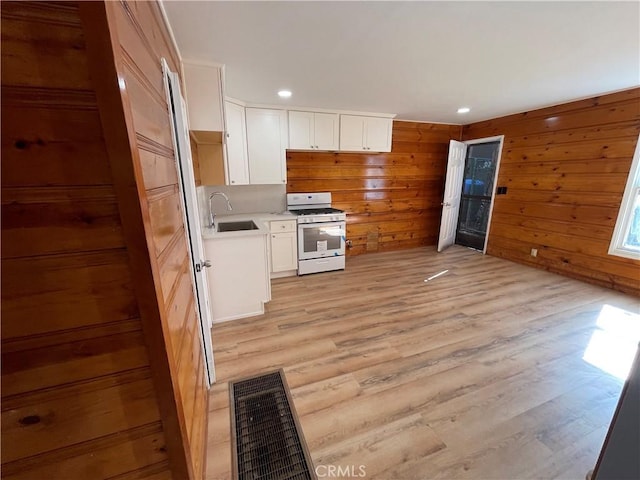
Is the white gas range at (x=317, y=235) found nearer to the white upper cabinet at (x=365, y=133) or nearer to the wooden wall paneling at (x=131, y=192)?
the white upper cabinet at (x=365, y=133)

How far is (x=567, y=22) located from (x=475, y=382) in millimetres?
2484

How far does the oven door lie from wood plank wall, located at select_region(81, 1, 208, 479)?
2469 millimetres

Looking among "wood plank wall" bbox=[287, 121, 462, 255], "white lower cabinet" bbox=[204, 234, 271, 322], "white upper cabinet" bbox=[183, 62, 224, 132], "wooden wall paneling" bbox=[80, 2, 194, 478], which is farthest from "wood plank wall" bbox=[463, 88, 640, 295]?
"wooden wall paneling" bbox=[80, 2, 194, 478]

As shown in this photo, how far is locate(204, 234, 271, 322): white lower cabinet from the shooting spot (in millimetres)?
2557

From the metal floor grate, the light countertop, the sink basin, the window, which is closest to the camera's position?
the metal floor grate

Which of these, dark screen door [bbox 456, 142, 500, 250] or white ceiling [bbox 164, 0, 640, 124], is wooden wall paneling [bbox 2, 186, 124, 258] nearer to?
white ceiling [bbox 164, 0, 640, 124]

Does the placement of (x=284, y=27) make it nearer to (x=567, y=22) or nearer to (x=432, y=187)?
(x=567, y=22)

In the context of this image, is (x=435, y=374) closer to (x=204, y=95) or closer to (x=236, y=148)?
(x=204, y=95)

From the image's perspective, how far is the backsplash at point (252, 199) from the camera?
3.89m

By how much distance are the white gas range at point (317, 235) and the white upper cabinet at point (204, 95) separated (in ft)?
5.67

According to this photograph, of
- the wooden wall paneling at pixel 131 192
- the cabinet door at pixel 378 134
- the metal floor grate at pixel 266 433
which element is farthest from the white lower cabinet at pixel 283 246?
the wooden wall paneling at pixel 131 192

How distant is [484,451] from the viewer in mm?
1437

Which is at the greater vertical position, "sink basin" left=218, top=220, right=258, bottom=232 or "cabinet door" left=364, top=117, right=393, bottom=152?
"cabinet door" left=364, top=117, right=393, bottom=152

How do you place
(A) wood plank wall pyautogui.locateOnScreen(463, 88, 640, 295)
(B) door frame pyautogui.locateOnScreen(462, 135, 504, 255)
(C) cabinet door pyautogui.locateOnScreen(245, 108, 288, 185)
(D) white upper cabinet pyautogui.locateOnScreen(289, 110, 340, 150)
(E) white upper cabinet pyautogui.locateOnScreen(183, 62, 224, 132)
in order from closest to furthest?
1. (E) white upper cabinet pyautogui.locateOnScreen(183, 62, 224, 132)
2. (A) wood plank wall pyautogui.locateOnScreen(463, 88, 640, 295)
3. (C) cabinet door pyautogui.locateOnScreen(245, 108, 288, 185)
4. (D) white upper cabinet pyautogui.locateOnScreen(289, 110, 340, 150)
5. (B) door frame pyautogui.locateOnScreen(462, 135, 504, 255)
